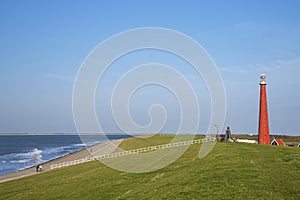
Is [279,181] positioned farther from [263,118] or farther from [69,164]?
[69,164]

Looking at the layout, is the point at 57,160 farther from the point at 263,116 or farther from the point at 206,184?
the point at 206,184

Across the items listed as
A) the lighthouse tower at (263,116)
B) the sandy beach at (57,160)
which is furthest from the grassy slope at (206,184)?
the sandy beach at (57,160)

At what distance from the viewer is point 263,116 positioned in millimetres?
41688

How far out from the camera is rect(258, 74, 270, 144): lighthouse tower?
41.6m

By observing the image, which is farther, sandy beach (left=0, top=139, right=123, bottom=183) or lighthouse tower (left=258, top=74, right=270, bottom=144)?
sandy beach (left=0, top=139, right=123, bottom=183)

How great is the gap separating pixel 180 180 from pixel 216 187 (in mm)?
3517

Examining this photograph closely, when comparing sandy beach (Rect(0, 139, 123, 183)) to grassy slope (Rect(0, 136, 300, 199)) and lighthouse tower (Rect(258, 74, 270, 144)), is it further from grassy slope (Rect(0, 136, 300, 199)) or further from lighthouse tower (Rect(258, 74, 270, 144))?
lighthouse tower (Rect(258, 74, 270, 144))

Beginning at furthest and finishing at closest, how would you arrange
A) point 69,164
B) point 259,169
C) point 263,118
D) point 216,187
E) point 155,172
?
point 69,164
point 263,118
point 155,172
point 259,169
point 216,187

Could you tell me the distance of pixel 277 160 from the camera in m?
23.0

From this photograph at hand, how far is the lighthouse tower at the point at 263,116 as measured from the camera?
41562 mm

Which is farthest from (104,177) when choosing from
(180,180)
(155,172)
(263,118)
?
(263,118)

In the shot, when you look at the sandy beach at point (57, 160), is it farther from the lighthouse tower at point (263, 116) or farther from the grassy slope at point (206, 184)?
the lighthouse tower at point (263, 116)

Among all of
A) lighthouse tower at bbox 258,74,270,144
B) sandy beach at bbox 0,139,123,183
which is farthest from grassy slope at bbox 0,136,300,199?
sandy beach at bbox 0,139,123,183

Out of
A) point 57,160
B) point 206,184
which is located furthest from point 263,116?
point 57,160
